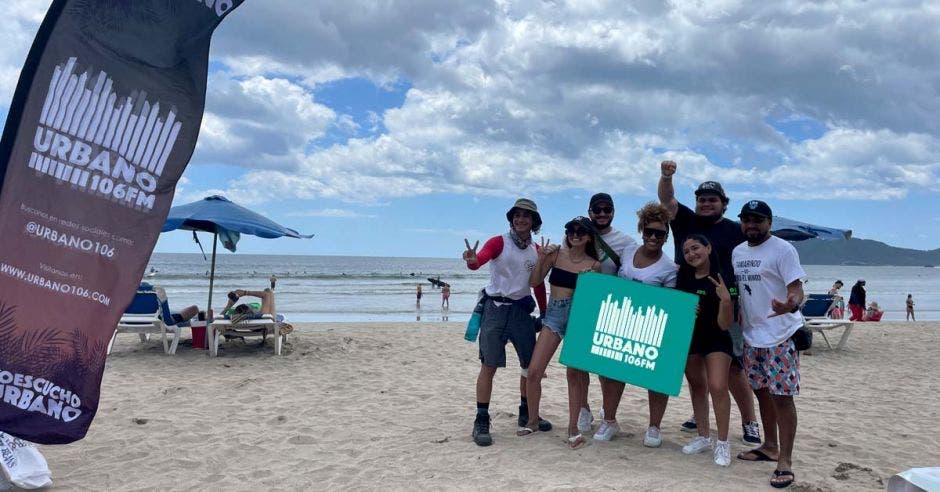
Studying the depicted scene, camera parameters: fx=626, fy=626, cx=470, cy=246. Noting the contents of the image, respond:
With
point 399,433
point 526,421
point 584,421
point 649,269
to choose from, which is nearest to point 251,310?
point 399,433

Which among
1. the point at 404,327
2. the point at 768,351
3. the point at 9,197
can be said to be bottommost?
the point at 404,327

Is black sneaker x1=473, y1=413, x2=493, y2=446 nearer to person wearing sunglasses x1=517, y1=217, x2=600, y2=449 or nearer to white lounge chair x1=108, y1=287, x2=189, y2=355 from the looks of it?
person wearing sunglasses x1=517, y1=217, x2=600, y2=449

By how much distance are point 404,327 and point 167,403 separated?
7.88 metres

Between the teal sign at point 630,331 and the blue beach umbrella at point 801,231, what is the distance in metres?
5.20

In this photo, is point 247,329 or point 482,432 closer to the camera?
point 482,432

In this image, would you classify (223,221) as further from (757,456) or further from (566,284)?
(757,456)

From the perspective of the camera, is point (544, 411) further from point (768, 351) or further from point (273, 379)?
point (273, 379)

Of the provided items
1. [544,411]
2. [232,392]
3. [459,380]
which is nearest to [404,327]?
[459,380]

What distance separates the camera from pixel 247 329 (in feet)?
29.5

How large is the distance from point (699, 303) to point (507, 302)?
1.38m

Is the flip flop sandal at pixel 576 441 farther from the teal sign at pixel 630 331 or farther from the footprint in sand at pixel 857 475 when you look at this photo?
the footprint in sand at pixel 857 475

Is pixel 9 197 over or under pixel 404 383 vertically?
over

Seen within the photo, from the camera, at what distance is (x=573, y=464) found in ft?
13.7

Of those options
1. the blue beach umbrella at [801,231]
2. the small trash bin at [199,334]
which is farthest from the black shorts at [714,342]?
the small trash bin at [199,334]
